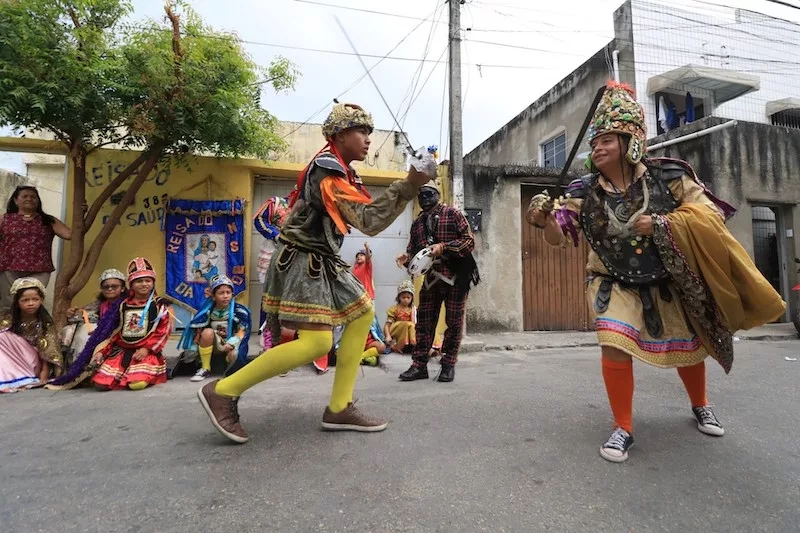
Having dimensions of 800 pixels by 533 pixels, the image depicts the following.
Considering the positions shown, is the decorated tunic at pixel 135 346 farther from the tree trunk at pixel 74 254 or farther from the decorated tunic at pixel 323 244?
the decorated tunic at pixel 323 244

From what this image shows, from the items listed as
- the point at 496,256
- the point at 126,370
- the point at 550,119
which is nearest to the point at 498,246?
the point at 496,256

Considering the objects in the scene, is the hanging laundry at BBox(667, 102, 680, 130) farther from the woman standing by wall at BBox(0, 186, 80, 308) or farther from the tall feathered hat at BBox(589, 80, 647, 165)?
the woman standing by wall at BBox(0, 186, 80, 308)

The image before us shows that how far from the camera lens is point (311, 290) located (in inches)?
87.2

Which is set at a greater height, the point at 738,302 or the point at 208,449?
the point at 738,302

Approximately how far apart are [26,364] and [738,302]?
5.06 metres

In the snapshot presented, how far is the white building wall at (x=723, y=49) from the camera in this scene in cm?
1049

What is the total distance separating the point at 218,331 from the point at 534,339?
4.34 m

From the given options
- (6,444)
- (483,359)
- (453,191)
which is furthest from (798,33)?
(6,444)

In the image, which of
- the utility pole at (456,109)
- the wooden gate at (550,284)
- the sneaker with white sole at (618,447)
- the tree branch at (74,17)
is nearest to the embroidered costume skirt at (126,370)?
the tree branch at (74,17)

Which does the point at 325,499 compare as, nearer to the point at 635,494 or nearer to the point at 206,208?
the point at 635,494

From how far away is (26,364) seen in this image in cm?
374

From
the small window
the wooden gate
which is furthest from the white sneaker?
the small window

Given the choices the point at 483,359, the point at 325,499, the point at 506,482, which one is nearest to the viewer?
the point at 325,499

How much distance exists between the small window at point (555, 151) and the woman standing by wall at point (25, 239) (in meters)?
10.8
